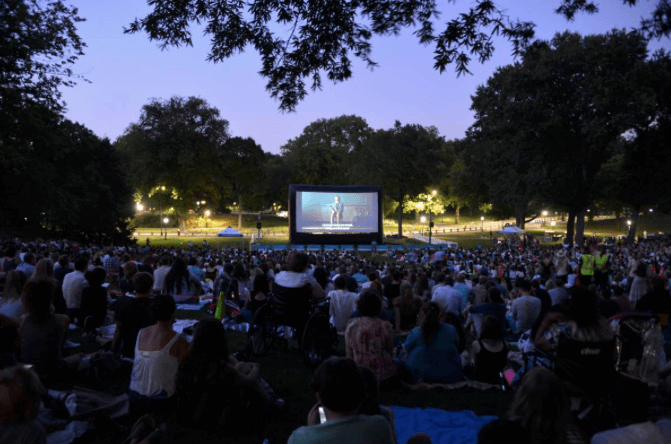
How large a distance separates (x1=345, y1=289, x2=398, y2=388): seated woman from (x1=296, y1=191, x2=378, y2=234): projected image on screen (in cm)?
2932

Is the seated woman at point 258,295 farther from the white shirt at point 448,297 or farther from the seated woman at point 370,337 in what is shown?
the white shirt at point 448,297

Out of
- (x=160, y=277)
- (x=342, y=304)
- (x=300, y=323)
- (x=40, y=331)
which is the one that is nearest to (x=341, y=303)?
(x=342, y=304)

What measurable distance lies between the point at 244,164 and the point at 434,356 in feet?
155

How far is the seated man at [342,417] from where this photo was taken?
2.22 m

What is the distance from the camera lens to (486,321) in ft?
17.7

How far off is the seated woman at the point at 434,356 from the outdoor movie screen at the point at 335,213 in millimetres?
28820

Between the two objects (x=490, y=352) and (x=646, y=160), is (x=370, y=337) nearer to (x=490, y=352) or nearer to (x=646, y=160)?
(x=490, y=352)

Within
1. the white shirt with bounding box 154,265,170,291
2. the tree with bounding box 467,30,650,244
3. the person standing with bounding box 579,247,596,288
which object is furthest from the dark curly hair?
the tree with bounding box 467,30,650,244

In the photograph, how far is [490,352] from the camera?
5.45 m

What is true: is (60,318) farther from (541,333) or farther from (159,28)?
(541,333)

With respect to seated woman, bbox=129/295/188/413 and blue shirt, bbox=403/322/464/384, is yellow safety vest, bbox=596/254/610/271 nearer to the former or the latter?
blue shirt, bbox=403/322/464/384

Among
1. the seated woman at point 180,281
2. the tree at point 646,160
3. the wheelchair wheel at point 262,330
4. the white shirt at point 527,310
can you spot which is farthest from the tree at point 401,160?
the wheelchair wheel at point 262,330

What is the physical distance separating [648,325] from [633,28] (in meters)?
2.87

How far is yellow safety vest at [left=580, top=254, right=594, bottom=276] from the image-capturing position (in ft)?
43.7
